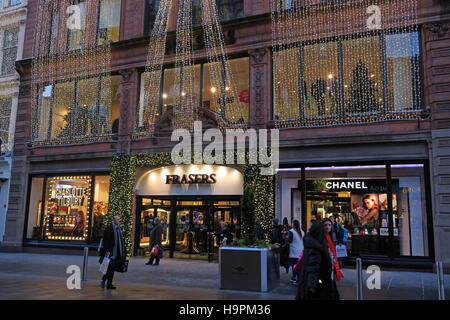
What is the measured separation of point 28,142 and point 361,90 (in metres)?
16.3

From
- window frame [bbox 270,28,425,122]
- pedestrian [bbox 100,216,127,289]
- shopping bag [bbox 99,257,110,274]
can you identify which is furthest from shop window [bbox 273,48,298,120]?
shopping bag [bbox 99,257,110,274]

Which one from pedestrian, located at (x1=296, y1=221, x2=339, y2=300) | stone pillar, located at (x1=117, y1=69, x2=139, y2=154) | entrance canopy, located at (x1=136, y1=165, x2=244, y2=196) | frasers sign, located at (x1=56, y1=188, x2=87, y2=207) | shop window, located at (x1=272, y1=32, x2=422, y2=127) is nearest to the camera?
pedestrian, located at (x1=296, y1=221, x2=339, y2=300)

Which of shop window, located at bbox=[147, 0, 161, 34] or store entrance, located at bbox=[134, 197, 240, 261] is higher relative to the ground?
shop window, located at bbox=[147, 0, 161, 34]

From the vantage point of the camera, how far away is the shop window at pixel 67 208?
734 inches

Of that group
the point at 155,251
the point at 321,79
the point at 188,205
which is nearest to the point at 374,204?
the point at 321,79

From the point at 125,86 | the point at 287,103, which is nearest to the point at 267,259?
the point at 287,103

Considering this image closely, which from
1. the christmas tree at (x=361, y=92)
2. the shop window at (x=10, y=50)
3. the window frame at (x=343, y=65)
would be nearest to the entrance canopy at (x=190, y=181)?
the window frame at (x=343, y=65)

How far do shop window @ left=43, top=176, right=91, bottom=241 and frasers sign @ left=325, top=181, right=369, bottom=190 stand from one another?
1124cm

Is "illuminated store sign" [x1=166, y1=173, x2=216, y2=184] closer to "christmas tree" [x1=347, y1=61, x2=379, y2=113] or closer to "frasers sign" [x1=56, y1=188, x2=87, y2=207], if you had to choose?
"frasers sign" [x1=56, y1=188, x2=87, y2=207]

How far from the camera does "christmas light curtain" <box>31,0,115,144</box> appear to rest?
62.8ft

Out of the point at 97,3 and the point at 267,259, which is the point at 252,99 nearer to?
the point at 267,259

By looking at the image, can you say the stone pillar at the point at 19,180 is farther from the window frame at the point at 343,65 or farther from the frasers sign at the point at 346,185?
the frasers sign at the point at 346,185

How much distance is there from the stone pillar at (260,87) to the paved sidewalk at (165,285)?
6.07m
